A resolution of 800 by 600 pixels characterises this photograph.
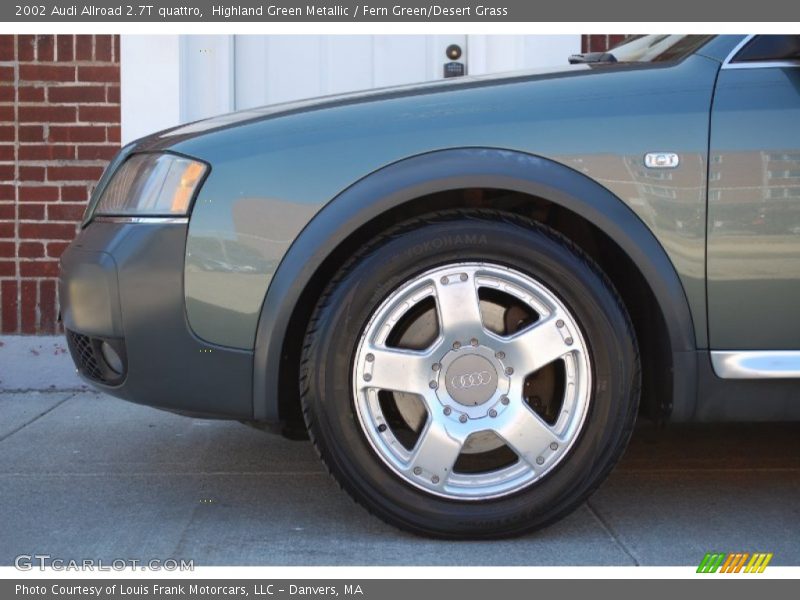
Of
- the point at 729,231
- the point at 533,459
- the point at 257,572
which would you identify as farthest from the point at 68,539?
the point at 729,231

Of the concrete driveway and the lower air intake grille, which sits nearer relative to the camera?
the concrete driveway

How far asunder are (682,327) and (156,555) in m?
1.48

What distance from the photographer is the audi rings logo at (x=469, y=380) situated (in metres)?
2.95

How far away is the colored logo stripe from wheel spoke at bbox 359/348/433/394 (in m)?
0.83

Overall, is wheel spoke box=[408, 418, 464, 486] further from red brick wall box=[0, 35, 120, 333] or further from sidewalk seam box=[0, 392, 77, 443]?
red brick wall box=[0, 35, 120, 333]

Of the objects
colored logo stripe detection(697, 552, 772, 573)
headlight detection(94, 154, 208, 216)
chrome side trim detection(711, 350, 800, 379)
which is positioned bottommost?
colored logo stripe detection(697, 552, 772, 573)

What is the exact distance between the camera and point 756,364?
294cm

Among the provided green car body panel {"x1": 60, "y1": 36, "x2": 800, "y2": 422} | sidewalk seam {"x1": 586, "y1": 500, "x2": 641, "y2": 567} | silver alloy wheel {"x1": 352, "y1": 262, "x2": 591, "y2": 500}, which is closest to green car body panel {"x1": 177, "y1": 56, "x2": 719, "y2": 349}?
green car body panel {"x1": 60, "y1": 36, "x2": 800, "y2": 422}

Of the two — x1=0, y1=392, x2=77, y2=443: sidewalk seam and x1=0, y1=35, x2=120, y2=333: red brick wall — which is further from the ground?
x1=0, y1=35, x2=120, y2=333: red brick wall

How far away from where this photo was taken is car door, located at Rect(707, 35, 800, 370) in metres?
2.90

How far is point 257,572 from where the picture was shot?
2740 millimetres

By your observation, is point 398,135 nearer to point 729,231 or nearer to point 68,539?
point 729,231

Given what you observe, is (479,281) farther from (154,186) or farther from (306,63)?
(306,63)

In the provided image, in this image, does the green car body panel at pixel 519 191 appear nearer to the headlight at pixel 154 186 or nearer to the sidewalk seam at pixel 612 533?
the headlight at pixel 154 186
